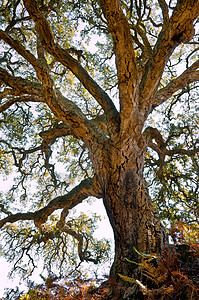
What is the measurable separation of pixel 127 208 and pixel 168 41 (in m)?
2.86

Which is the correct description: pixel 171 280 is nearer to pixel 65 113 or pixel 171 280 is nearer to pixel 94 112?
pixel 65 113

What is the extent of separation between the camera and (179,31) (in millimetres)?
3576

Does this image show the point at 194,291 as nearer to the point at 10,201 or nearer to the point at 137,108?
the point at 137,108

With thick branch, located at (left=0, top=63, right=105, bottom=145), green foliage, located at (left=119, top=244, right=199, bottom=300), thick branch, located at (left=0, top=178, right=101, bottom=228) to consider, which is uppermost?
thick branch, located at (left=0, top=63, right=105, bottom=145)

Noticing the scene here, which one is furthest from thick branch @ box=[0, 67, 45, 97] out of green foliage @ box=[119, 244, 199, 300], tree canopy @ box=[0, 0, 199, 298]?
green foliage @ box=[119, 244, 199, 300]

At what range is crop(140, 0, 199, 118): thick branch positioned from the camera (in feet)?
11.2

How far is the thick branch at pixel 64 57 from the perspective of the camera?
387 cm

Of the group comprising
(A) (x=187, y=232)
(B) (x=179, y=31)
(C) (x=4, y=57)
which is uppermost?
(C) (x=4, y=57)

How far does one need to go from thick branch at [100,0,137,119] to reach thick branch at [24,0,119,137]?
429 mm

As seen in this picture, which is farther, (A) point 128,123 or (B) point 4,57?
(B) point 4,57

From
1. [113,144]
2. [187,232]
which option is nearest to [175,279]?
[187,232]

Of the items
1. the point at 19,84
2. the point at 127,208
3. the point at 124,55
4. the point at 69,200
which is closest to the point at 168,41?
the point at 124,55

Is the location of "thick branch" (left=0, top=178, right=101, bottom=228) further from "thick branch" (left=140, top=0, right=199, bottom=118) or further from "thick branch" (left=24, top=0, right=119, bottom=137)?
"thick branch" (left=140, top=0, right=199, bottom=118)

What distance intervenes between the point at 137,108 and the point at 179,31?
141 centimetres
